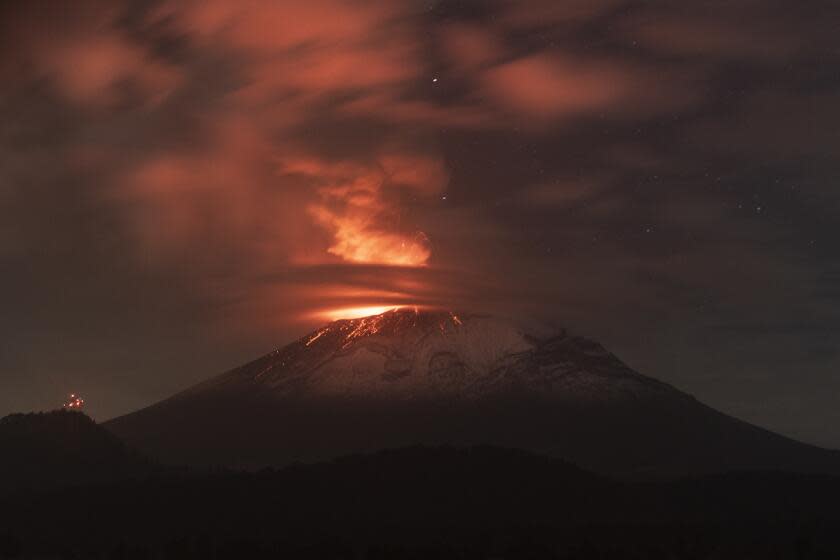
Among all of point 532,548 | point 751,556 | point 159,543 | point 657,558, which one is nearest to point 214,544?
point 159,543

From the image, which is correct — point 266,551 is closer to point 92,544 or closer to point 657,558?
point 92,544

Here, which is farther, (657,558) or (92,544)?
(92,544)

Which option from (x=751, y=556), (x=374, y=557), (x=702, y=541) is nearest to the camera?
(x=374, y=557)

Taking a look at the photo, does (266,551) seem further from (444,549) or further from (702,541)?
(702,541)

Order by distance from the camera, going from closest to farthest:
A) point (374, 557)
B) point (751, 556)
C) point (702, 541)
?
point (374, 557) < point (751, 556) < point (702, 541)

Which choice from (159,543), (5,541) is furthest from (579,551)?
(5,541)

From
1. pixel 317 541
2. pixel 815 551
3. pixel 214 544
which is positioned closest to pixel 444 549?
pixel 317 541

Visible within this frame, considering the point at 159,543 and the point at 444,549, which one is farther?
the point at 159,543

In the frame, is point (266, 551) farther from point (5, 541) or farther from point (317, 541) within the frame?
point (5, 541)
